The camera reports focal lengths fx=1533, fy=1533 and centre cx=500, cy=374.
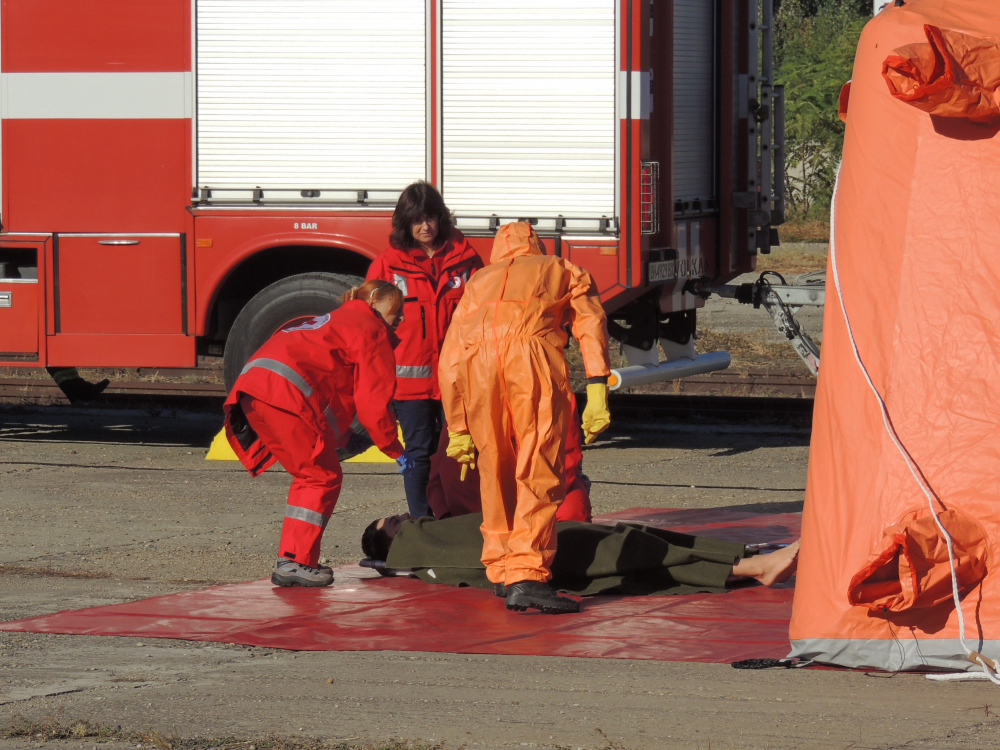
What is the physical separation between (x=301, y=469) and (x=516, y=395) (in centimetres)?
105

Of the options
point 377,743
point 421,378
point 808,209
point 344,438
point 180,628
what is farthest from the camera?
point 808,209

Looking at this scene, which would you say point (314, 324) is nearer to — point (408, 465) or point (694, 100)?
point (408, 465)

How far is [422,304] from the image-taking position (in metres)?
7.07

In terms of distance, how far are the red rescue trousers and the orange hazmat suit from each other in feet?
2.24

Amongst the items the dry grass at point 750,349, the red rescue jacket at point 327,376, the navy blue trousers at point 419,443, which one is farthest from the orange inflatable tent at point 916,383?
the dry grass at point 750,349

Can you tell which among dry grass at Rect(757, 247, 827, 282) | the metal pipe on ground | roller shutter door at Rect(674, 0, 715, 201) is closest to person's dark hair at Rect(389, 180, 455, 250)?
the metal pipe on ground

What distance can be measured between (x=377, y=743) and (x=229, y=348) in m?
5.97

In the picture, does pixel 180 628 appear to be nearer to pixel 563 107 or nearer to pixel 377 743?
pixel 377 743

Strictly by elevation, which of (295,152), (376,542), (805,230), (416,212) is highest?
(295,152)

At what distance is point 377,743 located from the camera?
392 cm

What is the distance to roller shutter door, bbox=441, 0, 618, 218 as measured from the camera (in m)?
9.05

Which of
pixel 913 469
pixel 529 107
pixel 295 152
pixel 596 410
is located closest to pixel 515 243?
pixel 596 410

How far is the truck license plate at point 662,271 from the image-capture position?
30.4ft

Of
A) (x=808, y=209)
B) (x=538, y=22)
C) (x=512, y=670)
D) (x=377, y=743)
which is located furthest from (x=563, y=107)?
(x=808, y=209)
